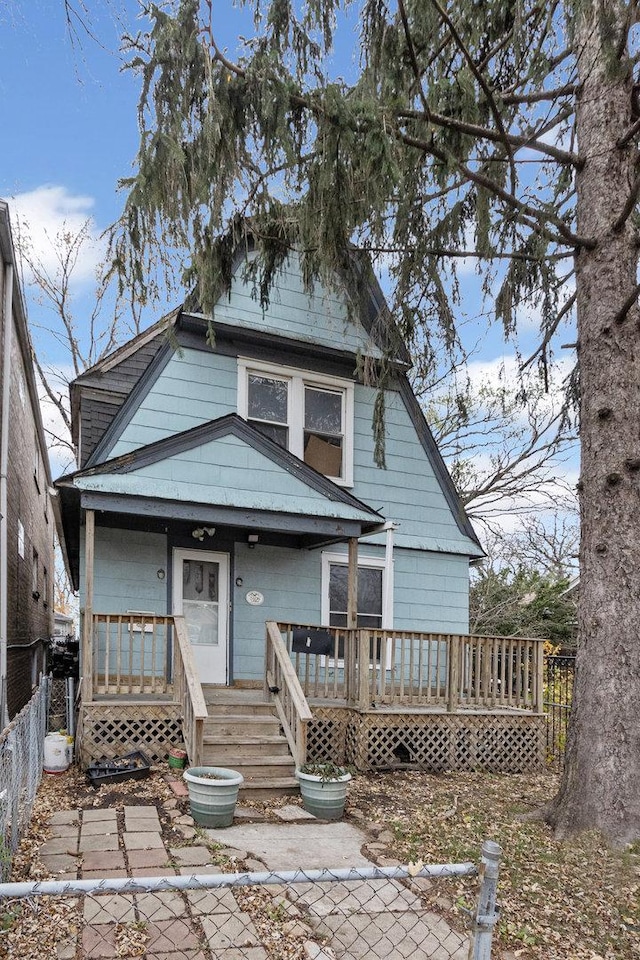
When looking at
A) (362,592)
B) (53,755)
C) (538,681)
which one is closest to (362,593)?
(362,592)

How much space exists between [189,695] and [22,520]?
6352mm

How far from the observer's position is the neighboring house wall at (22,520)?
35.1 ft

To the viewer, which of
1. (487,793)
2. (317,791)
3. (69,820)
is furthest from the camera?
(487,793)

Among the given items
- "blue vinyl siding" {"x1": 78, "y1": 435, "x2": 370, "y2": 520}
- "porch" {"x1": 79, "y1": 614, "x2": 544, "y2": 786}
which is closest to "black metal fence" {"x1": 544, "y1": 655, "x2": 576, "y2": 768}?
"porch" {"x1": 79, "y1": 614, "x2": 544, "y2": 786}

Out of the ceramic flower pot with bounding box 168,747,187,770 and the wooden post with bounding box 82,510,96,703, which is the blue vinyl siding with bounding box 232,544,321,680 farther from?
the wooden post with bounding box 82,510,96,703

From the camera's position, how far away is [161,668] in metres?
9.45

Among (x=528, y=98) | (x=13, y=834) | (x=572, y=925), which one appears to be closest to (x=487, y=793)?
(x=572, y=925)

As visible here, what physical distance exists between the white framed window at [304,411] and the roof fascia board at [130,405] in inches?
47.5

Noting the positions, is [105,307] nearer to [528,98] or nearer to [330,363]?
[330,363]

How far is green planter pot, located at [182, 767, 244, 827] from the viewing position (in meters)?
5.99

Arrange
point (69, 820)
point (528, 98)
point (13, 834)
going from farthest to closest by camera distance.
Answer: point (528, 98) < point (69, 820) < point (13, 834)

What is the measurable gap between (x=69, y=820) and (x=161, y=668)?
3416 mm

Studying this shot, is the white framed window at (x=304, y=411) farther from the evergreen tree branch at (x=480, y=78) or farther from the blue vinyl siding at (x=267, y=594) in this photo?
the evergreen tree branch at (x=480, y=78)

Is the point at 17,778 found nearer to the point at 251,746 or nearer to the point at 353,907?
the point at 353,907
